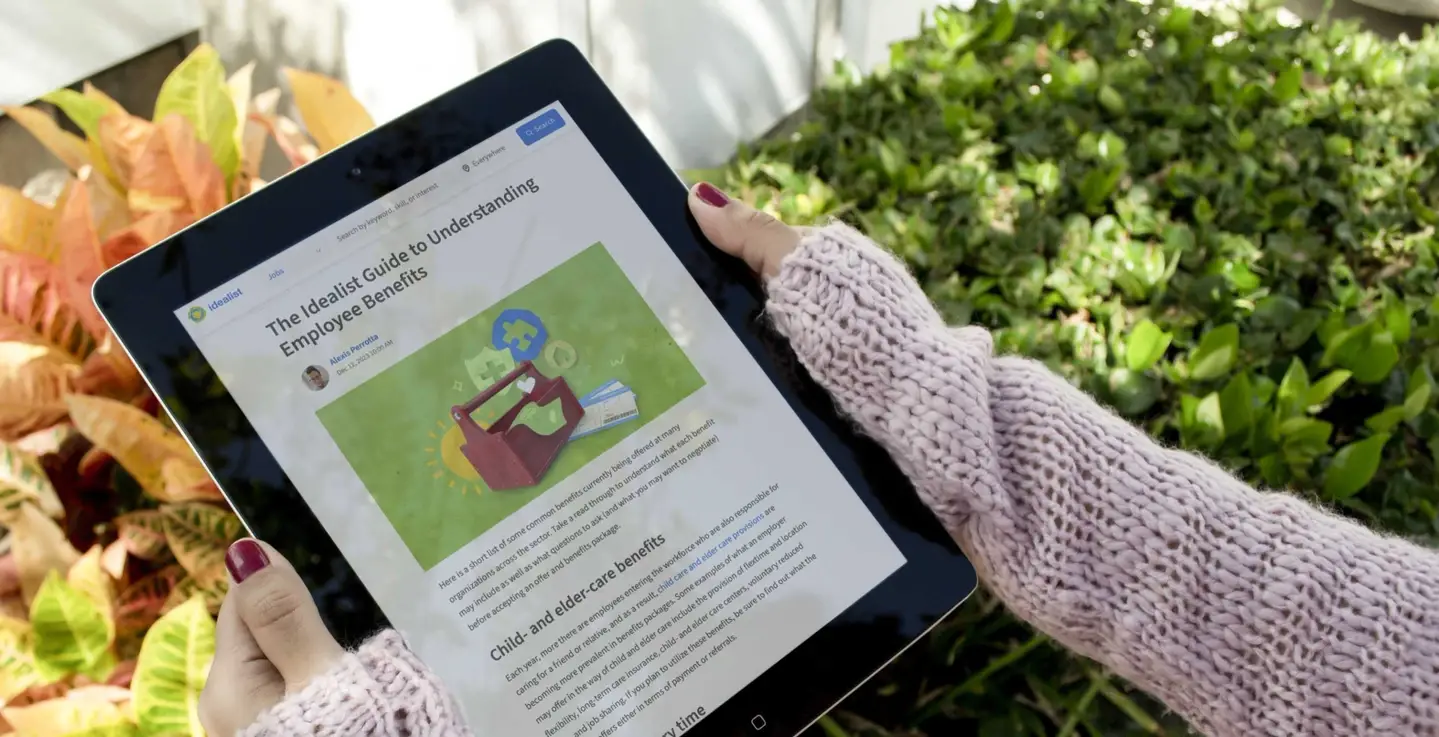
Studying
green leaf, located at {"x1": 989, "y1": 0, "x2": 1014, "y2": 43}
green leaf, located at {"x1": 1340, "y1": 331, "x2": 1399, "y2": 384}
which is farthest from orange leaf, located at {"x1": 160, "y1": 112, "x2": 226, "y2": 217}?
green leaf, located at {"x1": 989, "y1": 0, "x2": 1014, "y2": 43}

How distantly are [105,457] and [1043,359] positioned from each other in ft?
3.55

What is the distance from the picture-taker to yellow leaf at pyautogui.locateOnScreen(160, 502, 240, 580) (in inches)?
34.3

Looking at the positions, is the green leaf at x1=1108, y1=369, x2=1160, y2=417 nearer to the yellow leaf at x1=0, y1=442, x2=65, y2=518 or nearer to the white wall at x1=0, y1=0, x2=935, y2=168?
the white wall at x1=0, y1=0, x2=935, y2=168

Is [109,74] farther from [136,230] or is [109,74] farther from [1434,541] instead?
[1434,541]

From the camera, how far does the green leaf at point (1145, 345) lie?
123cm

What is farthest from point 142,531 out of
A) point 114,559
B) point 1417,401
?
point 1417,401

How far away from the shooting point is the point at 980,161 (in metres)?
1.60

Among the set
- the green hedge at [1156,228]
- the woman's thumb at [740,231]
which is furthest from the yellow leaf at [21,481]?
the green hedge at [1156,228]

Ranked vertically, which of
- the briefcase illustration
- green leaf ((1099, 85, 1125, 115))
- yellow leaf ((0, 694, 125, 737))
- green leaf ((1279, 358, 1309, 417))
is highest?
yellow leaf ((0, 694, 125, 737))

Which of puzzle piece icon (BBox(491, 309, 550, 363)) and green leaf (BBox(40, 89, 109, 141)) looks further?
green leaf (BBox(40, 89, 109, 141))

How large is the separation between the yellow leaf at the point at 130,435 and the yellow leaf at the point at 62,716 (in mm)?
177

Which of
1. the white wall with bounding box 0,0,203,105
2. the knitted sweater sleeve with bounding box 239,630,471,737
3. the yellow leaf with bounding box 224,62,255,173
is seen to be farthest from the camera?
the white wall with bounding box 0,0,203,105

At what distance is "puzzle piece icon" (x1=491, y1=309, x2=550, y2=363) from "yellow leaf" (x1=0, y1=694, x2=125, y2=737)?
1.42ft

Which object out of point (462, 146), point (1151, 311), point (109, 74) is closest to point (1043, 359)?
point (1151, 311)
